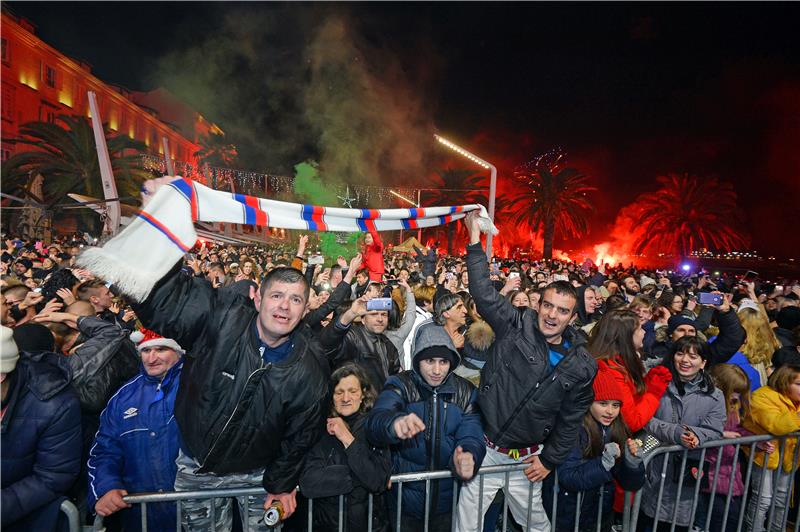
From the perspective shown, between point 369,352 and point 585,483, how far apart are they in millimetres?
2248

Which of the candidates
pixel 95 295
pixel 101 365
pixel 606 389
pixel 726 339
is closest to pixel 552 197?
pixel 726 339

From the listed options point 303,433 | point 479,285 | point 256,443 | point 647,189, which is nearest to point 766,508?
point 479,285

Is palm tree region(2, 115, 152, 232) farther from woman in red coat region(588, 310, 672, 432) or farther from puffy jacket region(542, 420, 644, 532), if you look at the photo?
puffy jacket region(542, 420, 644, 532)

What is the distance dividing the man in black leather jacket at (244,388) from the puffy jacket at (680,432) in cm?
291

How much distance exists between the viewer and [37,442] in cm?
258

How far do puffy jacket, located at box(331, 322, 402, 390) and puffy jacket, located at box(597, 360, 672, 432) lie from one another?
1999 millimetres

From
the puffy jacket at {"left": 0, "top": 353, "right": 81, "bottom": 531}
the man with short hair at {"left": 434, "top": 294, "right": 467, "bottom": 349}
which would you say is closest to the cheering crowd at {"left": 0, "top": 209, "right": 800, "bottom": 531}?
the puffy jacket at {"left": 0, "top": 353, "right": 81, "bottom": 531}

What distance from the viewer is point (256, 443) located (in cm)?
272

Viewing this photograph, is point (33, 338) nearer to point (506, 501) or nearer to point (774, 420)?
point (506, 501)

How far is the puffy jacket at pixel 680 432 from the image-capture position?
3.71 m

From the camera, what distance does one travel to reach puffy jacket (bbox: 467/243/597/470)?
322cm

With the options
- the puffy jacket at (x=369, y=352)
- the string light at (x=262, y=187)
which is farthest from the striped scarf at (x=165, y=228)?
the string light at (x=262, y=187)

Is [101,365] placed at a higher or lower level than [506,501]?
higher

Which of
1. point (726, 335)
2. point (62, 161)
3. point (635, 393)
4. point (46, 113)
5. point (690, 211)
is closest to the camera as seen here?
point (635, 393)
